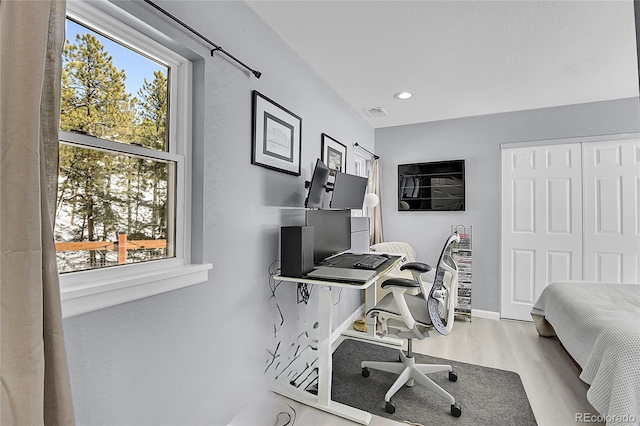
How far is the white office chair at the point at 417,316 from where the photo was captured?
193 cm

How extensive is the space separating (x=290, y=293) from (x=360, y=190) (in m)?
1.26

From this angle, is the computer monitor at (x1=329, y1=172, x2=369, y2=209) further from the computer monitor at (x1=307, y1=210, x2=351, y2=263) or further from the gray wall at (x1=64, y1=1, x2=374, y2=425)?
the gray wall at (x1=64, y1=1, x2=374, y2=425)

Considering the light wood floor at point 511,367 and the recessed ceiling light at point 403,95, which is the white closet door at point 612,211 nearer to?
the light wood floor at point 511,367

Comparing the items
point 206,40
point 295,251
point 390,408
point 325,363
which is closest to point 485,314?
point 390,408

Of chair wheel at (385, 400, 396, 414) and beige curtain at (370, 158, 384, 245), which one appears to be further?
beige curtain at (370, 158, 384, 245)

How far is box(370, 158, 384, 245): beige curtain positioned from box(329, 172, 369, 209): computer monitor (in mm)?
1040

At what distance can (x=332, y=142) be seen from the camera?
2.92 metres

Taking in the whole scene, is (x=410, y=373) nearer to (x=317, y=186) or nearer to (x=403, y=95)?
(x=317, y=186)

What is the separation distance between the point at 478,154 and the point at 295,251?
3.00 meters

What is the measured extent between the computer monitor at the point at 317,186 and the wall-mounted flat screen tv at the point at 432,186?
2047mm

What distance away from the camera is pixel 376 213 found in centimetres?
404

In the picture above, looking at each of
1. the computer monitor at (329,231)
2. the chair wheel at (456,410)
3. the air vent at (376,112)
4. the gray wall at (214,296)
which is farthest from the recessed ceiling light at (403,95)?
the chair wheel at (456,410)

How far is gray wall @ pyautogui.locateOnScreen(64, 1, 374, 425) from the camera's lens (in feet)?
3.70

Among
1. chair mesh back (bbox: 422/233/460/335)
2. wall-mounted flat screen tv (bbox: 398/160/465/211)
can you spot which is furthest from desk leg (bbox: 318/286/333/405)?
wall-mounted flat screen tv (bbox: 398/160/465/211)
